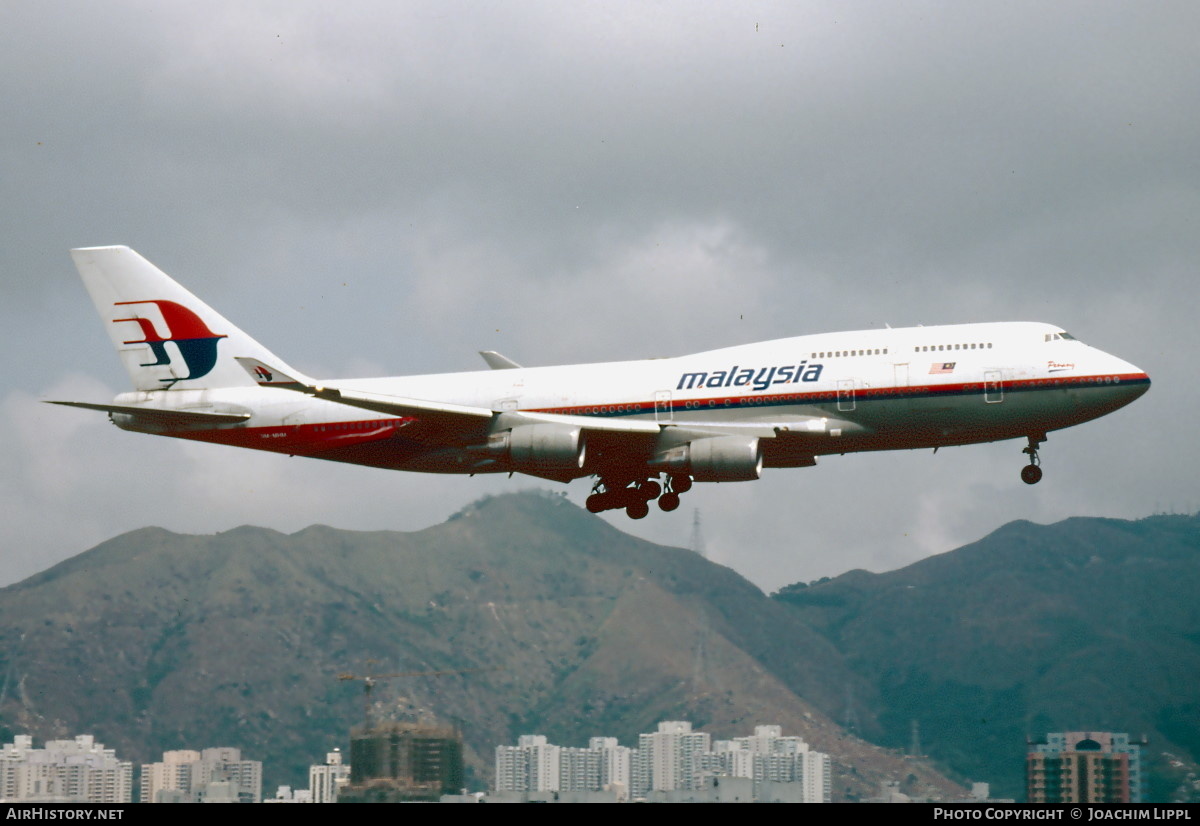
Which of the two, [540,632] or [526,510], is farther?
[540,632]

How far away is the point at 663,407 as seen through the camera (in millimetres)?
54844

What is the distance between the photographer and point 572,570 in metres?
113

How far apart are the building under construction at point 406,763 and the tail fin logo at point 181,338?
876 inches

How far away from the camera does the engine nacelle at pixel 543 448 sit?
5366 cm

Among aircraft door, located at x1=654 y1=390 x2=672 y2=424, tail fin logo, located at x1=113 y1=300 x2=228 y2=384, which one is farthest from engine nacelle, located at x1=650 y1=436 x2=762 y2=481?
tail fin logo, located at x1=113 y1=300 x2=228 y2=384

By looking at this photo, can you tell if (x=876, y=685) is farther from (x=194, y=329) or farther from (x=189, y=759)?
(x=194, y=329)

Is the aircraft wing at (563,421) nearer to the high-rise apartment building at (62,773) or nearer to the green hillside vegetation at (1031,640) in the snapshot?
the high-rise apartment building at (62,773)

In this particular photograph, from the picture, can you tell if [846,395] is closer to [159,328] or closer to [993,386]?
[993,386]

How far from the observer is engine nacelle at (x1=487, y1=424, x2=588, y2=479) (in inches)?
2112

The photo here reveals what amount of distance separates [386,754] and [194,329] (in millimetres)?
23941

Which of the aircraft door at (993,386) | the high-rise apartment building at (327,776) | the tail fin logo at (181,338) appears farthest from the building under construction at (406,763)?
the aircraft door at (993,386)

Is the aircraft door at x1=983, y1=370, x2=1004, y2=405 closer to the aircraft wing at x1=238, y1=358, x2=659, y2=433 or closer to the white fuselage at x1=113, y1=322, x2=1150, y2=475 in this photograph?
the white fuselage at x1=113, y1=322, x2=1150, y2=475

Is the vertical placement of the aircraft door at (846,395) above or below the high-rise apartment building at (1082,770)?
above
